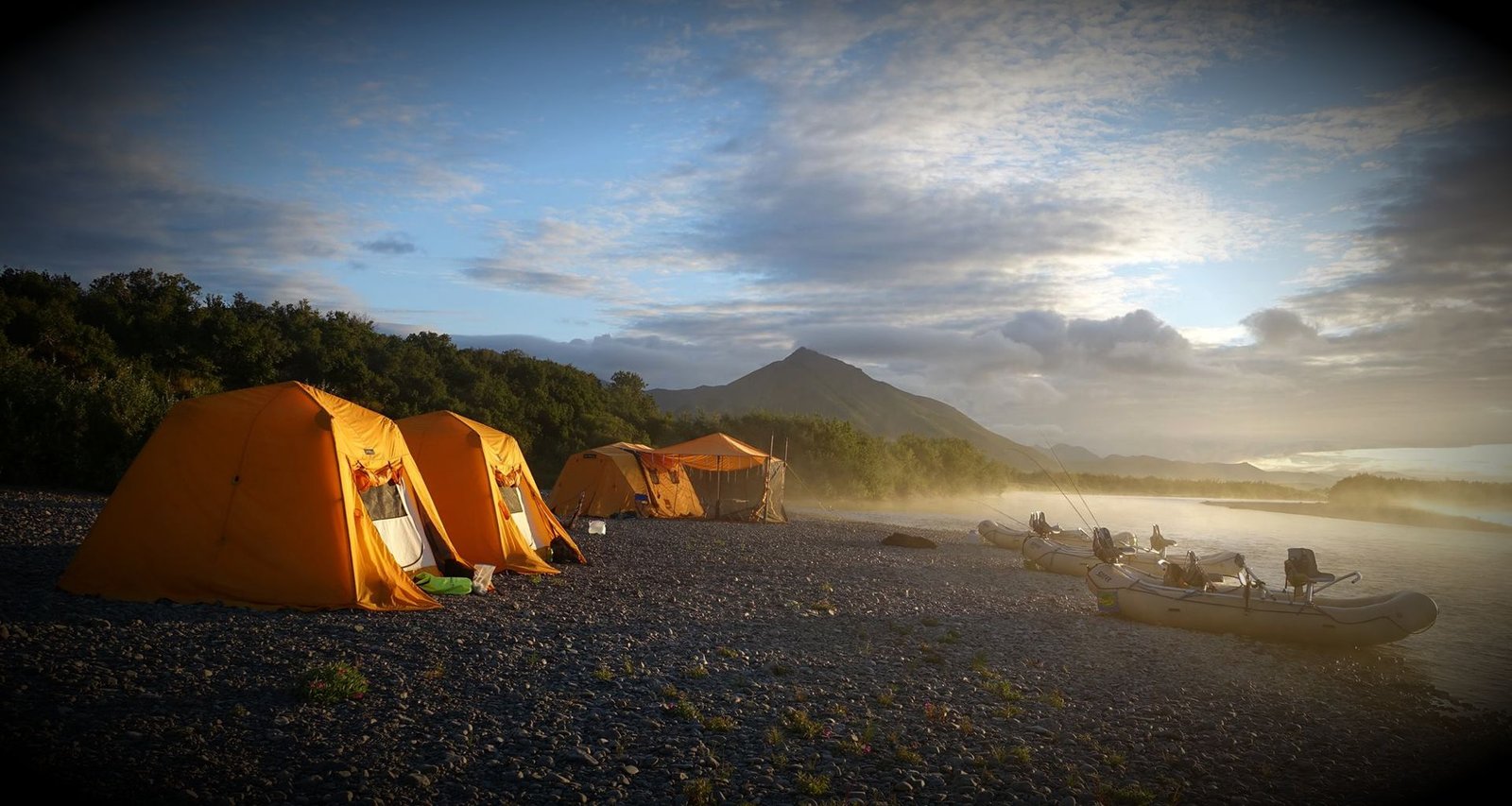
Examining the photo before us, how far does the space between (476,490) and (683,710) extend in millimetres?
7837

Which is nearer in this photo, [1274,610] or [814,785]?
[814,785]

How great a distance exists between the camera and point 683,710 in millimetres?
6691

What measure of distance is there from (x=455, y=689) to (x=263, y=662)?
6.17 ft

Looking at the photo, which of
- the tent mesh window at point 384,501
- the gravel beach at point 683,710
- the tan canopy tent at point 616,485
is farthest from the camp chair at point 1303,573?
the tan canopy tent at point 616,485

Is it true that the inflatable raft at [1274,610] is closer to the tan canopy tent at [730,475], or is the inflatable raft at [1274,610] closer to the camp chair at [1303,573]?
the camp chair at [1303,573]

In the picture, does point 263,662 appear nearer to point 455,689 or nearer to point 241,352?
point 455,689

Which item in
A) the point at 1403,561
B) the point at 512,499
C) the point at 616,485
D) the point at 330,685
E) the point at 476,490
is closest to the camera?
the point at 330,685

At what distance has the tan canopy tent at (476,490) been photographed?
42.6ft

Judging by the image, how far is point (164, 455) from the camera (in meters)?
9.62

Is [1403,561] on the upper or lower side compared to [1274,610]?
lower

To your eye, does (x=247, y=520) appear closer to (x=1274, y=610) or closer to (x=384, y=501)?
(x=384, y=501)

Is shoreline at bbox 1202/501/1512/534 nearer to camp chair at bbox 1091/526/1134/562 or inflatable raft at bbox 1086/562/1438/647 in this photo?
camp chair at bbox 1091/526/1134/562

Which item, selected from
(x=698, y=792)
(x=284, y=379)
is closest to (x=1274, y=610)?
(x=698, y=792)

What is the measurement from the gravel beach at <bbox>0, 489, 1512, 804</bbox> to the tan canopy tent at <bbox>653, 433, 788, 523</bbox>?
14.1m
